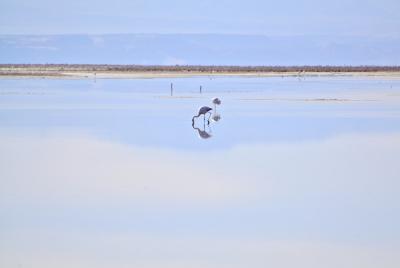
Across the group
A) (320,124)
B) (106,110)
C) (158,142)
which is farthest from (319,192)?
(106,110)

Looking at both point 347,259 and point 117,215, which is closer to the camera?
point 347,259

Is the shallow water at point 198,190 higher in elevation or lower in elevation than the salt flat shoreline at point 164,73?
lower

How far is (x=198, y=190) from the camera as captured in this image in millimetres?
8320

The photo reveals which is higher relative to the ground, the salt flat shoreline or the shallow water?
the salt flat shoreline

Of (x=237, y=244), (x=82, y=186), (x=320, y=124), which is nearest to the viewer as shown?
(x=237, y=244)

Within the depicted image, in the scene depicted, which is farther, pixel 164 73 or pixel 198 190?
pixel 164 73

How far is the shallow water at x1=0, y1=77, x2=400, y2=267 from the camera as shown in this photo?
630 centimetres

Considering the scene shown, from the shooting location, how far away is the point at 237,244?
6.44 m

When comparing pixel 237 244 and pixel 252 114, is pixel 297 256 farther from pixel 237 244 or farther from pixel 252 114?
pixel 252 114

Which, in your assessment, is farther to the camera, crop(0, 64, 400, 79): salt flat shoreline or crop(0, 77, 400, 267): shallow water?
crop(0, 64, 400, 79): salt flat shoreline

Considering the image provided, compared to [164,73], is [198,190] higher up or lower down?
lower down

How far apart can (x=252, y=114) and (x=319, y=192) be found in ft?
24.3

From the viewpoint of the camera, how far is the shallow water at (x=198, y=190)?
20.7 feet

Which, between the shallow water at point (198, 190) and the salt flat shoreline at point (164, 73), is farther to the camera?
the salt flat shoreline at point (164, 73)
